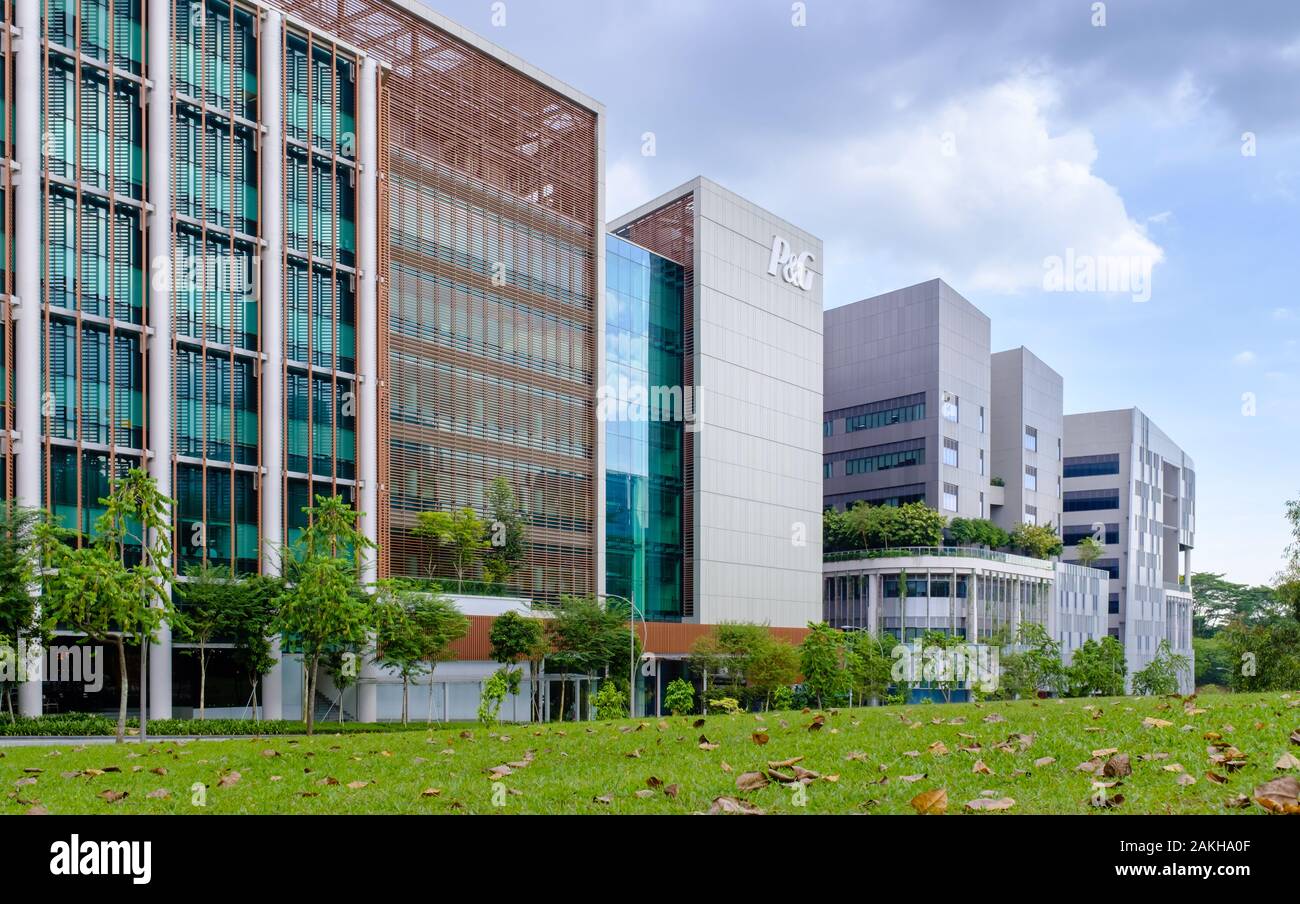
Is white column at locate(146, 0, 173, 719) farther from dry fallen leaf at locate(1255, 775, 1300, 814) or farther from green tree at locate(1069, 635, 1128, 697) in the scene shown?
green tree at locate(1069, 635, 1128, 697)

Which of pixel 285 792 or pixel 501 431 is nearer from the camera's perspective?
pixel 285 792

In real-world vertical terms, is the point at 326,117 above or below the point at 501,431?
above

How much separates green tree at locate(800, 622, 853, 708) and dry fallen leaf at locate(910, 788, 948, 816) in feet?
177

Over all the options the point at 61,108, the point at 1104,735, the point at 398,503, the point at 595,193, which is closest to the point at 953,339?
the point at 595,193

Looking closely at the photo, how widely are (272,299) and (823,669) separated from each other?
32.3 m

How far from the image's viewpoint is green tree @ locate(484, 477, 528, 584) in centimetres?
5788

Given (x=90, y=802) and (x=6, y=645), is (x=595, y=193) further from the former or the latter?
(x=90, y=802)

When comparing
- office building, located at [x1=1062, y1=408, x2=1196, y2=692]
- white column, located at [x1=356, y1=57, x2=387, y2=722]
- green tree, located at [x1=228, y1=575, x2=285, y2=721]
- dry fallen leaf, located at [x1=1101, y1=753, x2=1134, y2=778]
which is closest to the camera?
dry fallen leaf, located at [x1=1101, y1=753, x2=1134, y2=778]

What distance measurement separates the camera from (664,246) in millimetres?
74438

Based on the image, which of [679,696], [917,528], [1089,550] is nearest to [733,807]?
[679,696]

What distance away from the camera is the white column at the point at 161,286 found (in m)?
43.2

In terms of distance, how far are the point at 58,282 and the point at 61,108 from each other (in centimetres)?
635

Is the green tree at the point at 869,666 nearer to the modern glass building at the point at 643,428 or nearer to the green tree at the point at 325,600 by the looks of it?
the modern glass building at the point at 643,428

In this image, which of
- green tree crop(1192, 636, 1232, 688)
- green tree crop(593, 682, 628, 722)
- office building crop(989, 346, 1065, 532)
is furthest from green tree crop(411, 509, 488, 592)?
green tree crop(1192, 636, 1232, 688)
